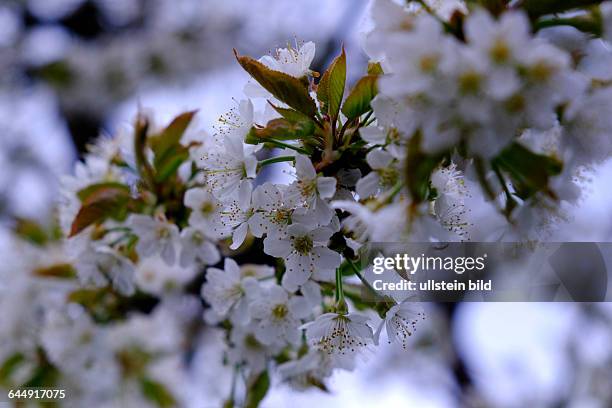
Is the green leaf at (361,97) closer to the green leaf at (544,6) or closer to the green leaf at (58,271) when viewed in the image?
the green leaf at (544,6)

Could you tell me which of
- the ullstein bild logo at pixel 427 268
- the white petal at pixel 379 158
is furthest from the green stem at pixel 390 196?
the ullstein bild logo at pixel 427 268

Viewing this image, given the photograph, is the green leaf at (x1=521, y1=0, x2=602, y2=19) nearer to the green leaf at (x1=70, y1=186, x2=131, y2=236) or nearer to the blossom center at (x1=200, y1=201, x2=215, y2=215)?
the blossom center at (x1=200, y1=201, x2=215, y2=215)

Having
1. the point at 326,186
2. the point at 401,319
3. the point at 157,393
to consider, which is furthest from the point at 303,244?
the point at 157,393

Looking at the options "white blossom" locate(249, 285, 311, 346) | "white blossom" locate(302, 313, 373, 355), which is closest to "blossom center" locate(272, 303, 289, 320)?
"white blossom" locate(249, 285, 311, 346)

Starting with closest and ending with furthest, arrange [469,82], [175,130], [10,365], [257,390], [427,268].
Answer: [469,82]
[427,268]
[175,130]
[257,390]
[10,365]

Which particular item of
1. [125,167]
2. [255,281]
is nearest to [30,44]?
[125,167]

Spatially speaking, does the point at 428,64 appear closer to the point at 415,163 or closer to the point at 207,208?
the point at 415,163
